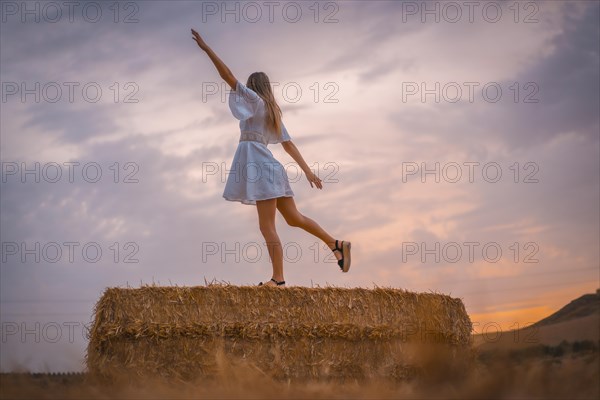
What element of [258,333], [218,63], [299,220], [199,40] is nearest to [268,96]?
[218,63]

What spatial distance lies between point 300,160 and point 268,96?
60 cm

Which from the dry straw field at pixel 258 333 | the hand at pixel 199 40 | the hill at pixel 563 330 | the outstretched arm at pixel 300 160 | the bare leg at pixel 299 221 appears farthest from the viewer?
the outstretched arm at pixel 300 160

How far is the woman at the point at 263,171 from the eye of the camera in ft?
16.4

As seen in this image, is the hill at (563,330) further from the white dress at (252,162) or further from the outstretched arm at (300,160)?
the outstretched arm at (300,160)

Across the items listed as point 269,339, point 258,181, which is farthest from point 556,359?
point 258,181

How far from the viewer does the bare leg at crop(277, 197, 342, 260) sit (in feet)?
17.0

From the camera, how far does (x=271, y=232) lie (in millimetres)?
5035

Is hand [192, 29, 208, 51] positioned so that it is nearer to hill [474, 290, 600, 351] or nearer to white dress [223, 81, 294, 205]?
white dress [223, 81, 294, 205]

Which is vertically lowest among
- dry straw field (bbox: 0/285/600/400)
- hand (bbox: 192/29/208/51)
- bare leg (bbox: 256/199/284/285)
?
dry straw field (bbox: 0/285/600/400)

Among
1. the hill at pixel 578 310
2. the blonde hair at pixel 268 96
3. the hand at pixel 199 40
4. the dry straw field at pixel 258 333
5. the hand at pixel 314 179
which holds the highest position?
the hand at pixel 199 40

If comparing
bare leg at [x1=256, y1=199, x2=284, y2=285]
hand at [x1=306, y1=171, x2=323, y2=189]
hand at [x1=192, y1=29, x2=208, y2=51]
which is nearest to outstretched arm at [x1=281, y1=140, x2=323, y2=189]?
hand at [x1=306, y1=171, x2=323, y2=189]

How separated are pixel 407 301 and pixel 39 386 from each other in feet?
10.1

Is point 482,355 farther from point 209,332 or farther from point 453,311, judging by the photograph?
point 453,311

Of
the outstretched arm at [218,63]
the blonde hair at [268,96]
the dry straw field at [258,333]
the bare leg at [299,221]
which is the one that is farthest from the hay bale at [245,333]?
the outstretched arm at [218,63]
